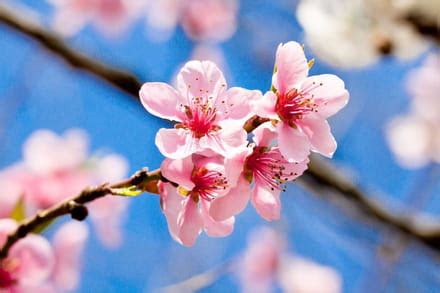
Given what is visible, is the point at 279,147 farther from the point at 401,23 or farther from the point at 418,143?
the point at 418,143

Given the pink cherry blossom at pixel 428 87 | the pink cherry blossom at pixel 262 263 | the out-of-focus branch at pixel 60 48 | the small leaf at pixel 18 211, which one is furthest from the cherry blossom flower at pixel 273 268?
the small leaf at pixel 18 211

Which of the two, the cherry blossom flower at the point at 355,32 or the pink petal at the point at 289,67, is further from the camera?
the cherry blossom flower at the point at 355,32

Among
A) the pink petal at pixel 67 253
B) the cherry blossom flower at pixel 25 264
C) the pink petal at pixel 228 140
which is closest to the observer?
the pink petal at pixel 228 140

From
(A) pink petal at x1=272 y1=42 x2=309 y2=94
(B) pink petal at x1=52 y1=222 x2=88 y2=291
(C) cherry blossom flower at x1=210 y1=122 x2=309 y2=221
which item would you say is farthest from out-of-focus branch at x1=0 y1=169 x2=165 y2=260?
(B) pink petal at x1=52 y1=222 x2=88 y2=291

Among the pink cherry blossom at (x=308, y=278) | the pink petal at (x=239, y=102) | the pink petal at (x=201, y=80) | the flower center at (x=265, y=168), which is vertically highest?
the pink petal at (x=201, y=80)

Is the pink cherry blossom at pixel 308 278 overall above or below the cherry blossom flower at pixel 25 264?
below

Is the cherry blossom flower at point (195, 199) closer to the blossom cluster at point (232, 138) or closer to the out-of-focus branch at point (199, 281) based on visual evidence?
the blossom cluster at point (232, 138)

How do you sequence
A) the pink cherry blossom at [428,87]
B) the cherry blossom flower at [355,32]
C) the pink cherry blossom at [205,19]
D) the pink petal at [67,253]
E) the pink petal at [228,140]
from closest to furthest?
the pink petal at [228,140]
the pink petal at [67,253]
the cherry blossom flower at [355,32]
the pink cherry blossom at [428,87]
the pink cherry blossom at [205,19]
